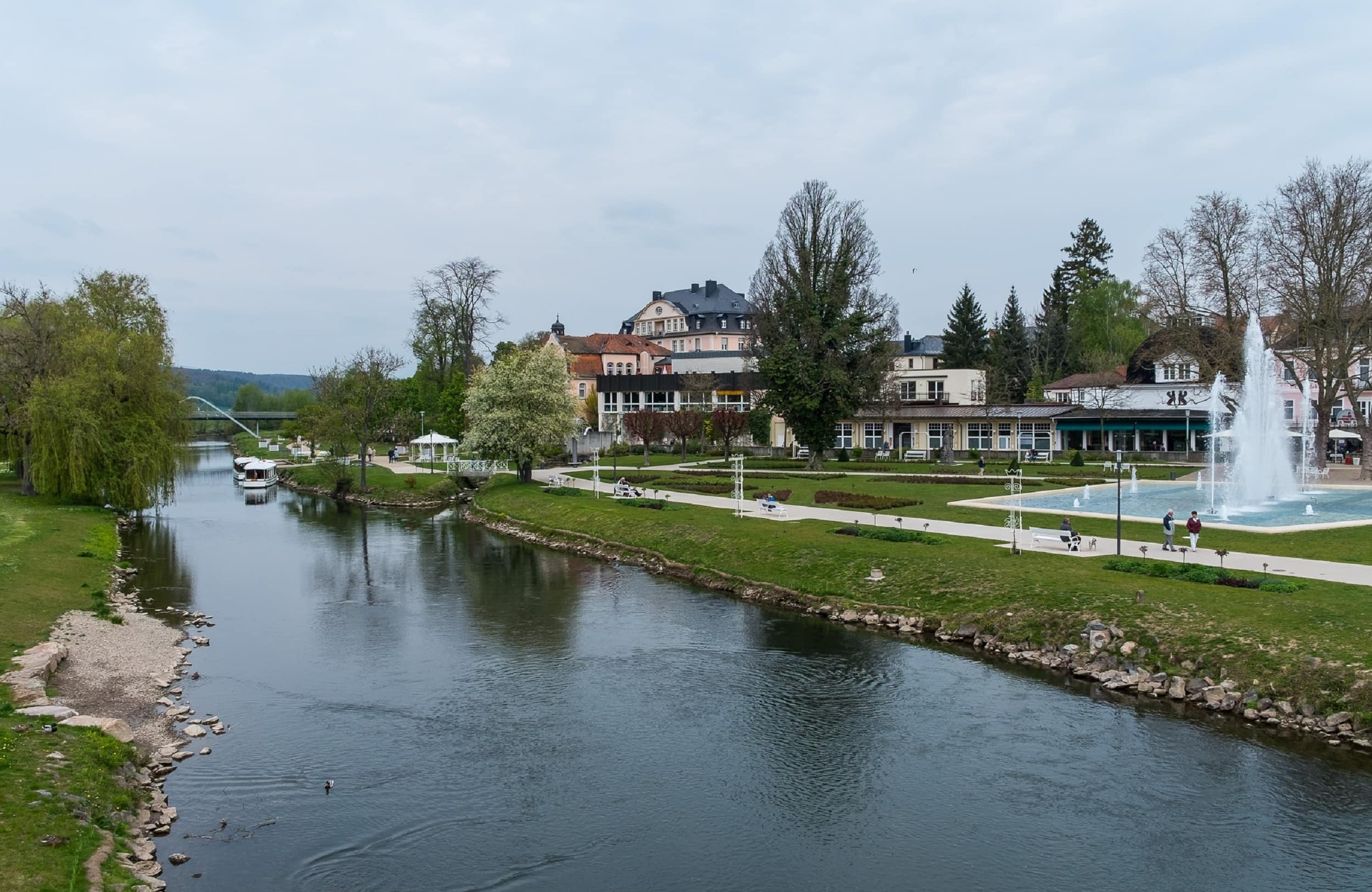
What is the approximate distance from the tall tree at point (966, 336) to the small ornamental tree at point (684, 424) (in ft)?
122

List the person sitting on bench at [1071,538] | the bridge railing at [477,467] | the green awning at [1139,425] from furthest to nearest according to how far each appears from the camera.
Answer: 1. the green awning at [1139,425]
2. the bridge railing at [477,467]
3. the person sitting on bench at [1071,538]

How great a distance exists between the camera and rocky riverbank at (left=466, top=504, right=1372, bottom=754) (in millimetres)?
19922

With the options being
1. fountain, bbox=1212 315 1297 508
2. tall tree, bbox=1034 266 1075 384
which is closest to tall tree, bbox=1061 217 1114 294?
tall tree, bbox=1034 266 1075 384

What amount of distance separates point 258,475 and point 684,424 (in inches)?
1402

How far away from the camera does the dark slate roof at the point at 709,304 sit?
11794 cm

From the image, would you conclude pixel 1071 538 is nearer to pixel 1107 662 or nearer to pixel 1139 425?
pixel 1107 662

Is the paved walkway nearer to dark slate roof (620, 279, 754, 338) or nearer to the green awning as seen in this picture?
the green awning

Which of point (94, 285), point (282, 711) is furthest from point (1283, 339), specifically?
point (94, 285)

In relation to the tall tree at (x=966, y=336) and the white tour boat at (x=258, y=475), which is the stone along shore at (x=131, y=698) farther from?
the tall tree at (x=966, y=336)

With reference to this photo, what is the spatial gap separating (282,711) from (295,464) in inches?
3069

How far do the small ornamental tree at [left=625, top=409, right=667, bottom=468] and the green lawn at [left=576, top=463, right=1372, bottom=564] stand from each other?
12.0 meters

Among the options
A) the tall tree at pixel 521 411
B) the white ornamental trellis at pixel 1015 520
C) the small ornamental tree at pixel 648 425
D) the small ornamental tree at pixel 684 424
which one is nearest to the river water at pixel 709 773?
the white ornamental trellis at pixel 1015 520

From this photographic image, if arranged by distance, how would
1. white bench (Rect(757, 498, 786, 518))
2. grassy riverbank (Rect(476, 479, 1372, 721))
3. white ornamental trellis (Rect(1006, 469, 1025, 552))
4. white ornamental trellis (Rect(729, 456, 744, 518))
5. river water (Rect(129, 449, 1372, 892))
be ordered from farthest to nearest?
white ornamental trellis (Rect(729, 456, 744, 518))
white bench (Rect(757, 498, 786, 518))
white ornamental trellis (Rect(1006, 469, 1025, 552))
grassy riverbank (Rect(476, 479, 1372, 721))
river water (Rect(129, 449, 1372, 892))

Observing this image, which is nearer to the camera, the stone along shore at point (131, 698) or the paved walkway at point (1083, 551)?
the stone along shore at point (131, 698)
